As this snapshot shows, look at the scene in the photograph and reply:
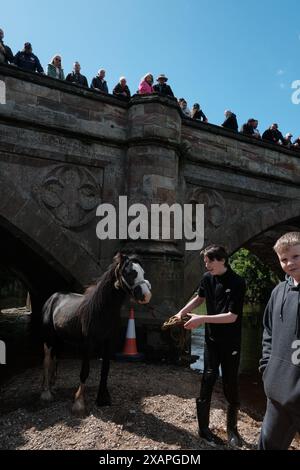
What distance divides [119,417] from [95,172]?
5.01 m

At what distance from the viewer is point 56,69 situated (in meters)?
8.10

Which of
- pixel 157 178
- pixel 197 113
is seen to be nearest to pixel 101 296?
pixel 157 178

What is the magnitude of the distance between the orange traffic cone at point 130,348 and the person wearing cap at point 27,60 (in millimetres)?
5215

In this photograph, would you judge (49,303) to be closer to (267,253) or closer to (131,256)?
(131,256)

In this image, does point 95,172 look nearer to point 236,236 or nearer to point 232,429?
point 236,236

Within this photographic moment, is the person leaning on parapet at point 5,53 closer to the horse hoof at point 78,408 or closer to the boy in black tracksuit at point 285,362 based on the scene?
the horse hoof at point 78,408

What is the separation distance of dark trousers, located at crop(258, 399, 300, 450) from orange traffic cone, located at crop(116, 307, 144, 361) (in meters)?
4.50

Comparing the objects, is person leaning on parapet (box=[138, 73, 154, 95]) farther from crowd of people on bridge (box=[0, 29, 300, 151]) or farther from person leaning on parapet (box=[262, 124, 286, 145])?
person leaning on parapet (box=[262, 124, 286, 145])

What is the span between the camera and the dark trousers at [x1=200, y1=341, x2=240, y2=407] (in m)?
3.41

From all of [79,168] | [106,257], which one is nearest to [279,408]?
[106,257]

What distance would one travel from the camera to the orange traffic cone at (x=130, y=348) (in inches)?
266

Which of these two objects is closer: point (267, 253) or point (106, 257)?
point (106, 257)

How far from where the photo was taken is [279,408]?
2338 millimetres

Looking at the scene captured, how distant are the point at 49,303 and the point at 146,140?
4.01m
